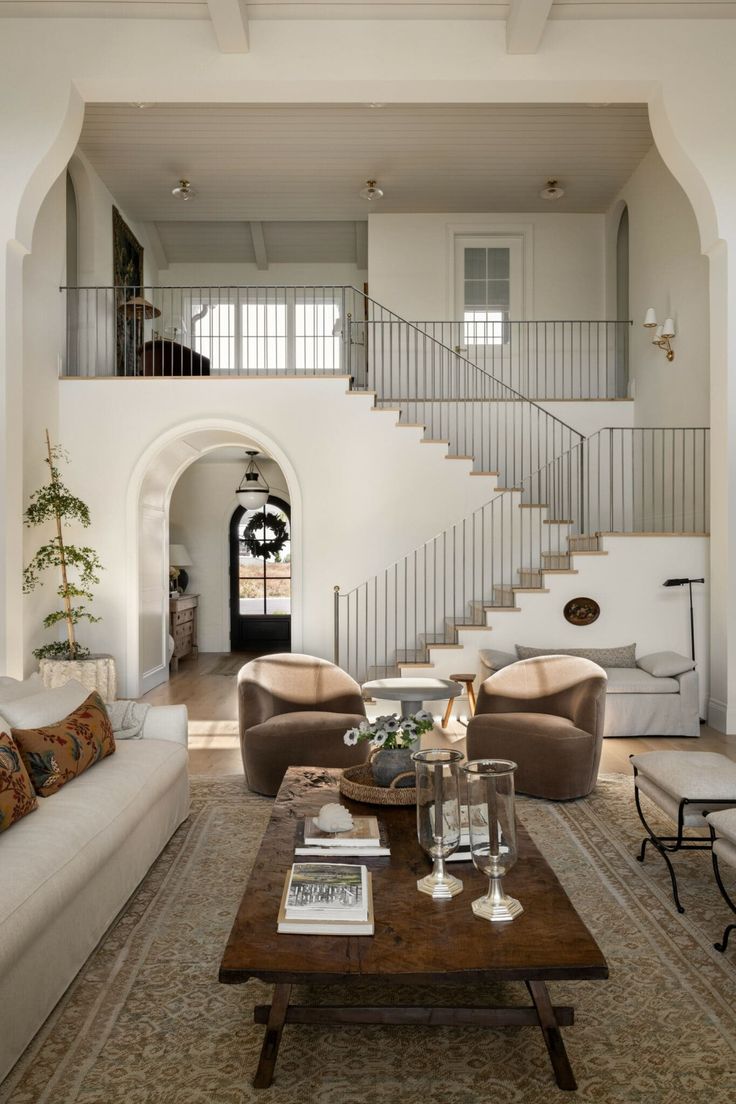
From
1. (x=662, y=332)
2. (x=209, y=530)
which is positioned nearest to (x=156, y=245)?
(x=209, y=530)

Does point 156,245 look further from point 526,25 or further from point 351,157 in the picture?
point 526,25

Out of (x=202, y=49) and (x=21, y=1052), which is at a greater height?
(x=202, y=49)

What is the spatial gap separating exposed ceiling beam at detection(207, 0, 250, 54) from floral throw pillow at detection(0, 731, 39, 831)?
17.5ft

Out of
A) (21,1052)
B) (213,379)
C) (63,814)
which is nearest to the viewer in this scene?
(21,1052)

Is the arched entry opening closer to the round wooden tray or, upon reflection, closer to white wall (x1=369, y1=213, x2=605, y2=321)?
white wall (x1=369, y1=213, x2=605, y2=321)

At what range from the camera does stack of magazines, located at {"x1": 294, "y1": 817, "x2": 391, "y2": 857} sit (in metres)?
2.83

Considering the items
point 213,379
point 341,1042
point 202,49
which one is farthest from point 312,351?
point 341,1042

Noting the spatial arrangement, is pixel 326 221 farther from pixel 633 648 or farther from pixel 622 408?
pixel 633 648

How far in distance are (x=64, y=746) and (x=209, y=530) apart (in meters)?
9.49

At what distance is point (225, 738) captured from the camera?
21.2ft

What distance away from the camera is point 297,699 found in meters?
5.50

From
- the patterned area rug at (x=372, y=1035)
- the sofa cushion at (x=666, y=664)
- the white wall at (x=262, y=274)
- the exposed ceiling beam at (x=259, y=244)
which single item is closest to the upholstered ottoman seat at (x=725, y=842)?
the patterned area rug at (x=372, y=1035)

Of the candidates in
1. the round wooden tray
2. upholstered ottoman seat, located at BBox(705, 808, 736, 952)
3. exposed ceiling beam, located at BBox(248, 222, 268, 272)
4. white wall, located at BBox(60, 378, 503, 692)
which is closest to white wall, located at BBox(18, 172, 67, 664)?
white wall, located at BBox(60, 378, 503, 692)

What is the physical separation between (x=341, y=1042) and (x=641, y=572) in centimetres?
581
